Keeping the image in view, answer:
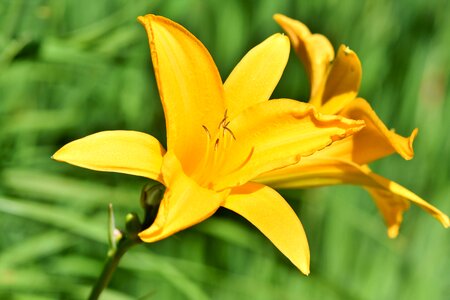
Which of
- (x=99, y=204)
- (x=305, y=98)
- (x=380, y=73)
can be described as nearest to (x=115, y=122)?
(x=99, y=204)

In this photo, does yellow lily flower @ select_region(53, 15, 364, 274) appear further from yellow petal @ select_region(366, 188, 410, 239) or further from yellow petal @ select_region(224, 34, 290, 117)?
yellow petal @ select_region(366, 188, 410, 239)

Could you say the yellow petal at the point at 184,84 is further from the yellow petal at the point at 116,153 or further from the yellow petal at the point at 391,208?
the yellow petal at the point at 391,208

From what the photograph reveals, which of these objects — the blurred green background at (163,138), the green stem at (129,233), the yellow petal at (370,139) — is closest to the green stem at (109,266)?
the green stem at (129,233)

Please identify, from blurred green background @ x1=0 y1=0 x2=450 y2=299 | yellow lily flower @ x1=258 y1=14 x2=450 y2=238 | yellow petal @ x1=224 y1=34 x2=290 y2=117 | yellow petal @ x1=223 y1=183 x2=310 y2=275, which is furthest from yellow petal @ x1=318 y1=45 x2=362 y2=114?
blurred green background @ x1=0 y1=0 x2=450 y2=299

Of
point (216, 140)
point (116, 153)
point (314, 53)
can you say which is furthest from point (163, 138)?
point (116, 153)

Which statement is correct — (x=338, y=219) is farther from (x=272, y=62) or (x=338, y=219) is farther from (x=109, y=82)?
(x=272, y=62)

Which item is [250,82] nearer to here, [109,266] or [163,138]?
[109,266]
